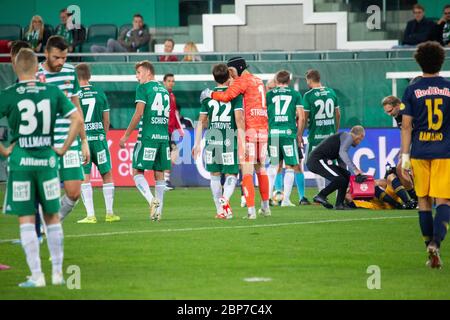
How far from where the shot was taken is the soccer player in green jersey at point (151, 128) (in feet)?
53.9

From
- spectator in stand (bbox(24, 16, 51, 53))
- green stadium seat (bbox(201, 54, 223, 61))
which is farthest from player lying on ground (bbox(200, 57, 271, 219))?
spectator in stand (bbox(24, 16, 51, 53))

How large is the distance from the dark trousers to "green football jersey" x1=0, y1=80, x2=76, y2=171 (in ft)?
32.0

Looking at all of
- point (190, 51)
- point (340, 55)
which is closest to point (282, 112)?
point (340, 55)

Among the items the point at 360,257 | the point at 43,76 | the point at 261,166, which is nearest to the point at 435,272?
the point at 360,257

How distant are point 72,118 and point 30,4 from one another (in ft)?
69.4

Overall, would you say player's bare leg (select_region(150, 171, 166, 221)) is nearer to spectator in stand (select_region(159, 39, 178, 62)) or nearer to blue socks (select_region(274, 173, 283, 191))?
blue socks (select_region(274, 173, 283, 191))

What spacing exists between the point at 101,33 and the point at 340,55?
A: 6916 mm

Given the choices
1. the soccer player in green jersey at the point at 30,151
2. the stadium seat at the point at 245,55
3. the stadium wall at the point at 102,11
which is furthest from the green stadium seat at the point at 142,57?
the soccer player in green jersey at the point at 30,151

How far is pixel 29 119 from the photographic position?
32.0 feet

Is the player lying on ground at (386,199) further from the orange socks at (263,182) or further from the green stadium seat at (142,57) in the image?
the green stadium seat at (142,57)

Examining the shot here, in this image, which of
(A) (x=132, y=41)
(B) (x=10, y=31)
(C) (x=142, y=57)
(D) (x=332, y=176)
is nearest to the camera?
(D) (x=332, y=176)

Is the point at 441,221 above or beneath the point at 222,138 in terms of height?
beneath

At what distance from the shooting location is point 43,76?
12820 mm

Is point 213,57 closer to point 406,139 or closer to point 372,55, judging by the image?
point 372,55
